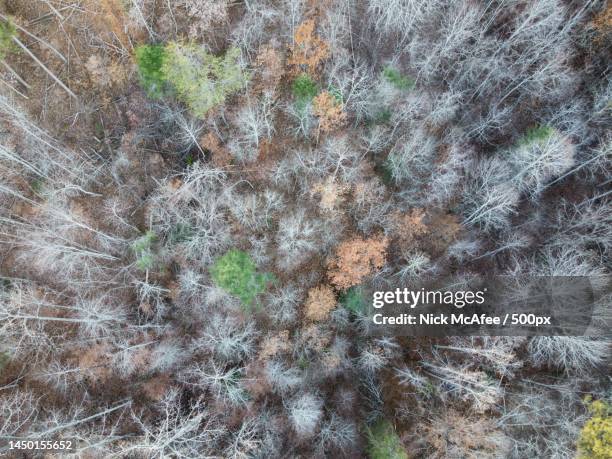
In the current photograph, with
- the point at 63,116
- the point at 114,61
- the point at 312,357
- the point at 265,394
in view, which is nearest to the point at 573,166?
the point at 312,357

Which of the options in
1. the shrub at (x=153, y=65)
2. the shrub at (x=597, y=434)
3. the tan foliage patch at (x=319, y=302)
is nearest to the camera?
the shrub at (x=597, y=434)

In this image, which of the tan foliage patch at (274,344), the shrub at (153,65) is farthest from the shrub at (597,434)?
the shrub at (153,65)

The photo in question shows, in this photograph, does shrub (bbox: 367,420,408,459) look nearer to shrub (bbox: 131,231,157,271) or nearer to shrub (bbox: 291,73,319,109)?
shrub (bbox: 131,231,157,271)

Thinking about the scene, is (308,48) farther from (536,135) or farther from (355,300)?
(355,300)

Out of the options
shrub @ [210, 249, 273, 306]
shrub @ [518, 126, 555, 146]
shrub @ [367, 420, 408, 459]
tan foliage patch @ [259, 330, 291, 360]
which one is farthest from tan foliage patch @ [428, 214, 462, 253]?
shrub @ [367, 420, 408, 459]

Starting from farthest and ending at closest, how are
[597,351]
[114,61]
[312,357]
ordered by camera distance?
1. [114,61]
2. [312,357]
3. [597,351]

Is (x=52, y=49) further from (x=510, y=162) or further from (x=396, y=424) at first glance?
(x=396, y=424)

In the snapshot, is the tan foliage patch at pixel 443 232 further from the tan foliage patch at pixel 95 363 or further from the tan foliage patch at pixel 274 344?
the tan foliage patch at pixel 95 363

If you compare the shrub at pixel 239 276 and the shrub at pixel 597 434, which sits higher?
the shrub at pixel 239 276
